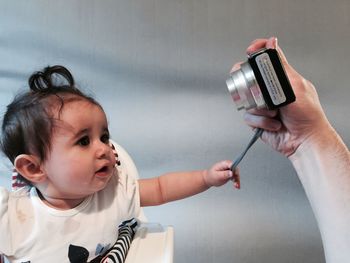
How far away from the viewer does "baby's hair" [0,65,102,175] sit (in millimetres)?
576

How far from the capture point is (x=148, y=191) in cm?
66

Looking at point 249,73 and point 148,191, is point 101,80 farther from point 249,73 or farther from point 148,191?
point 249,73

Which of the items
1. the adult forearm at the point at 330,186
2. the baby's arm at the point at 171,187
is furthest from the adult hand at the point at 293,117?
the baby's arm at the point at 171,187

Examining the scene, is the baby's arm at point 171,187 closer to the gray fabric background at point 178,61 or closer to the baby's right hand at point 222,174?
the baby's right hand at point 222,174

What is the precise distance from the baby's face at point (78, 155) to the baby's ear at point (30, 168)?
0.4 inches

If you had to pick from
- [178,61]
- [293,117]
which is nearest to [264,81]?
[293,117]

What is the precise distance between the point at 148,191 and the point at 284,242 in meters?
0.39

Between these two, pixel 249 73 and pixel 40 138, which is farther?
pixel 40 138

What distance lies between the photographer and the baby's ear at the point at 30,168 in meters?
0.59

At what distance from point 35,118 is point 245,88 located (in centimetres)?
27

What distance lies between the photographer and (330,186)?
0.57 metres

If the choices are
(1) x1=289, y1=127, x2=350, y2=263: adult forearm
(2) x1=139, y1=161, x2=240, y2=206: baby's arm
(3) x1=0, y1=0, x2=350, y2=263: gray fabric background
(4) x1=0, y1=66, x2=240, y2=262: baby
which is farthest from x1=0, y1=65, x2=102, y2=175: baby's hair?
(3) x1=0, y1=0, x2=350, y2=263: gray fabric background

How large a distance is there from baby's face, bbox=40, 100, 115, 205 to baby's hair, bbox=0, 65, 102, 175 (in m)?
0.01

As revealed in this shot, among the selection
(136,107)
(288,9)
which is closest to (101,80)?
(136,107)
